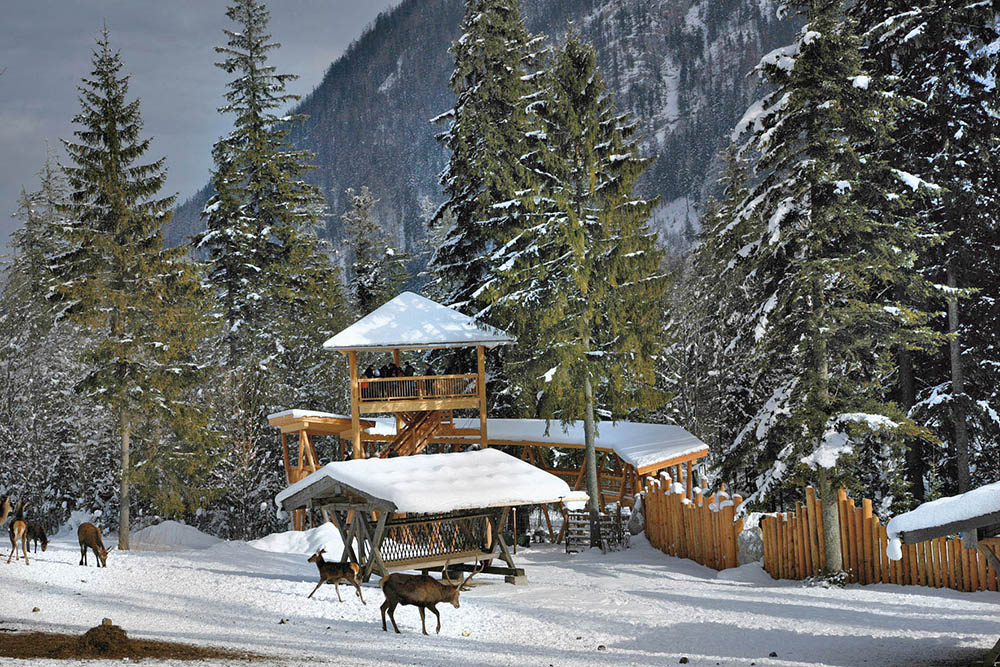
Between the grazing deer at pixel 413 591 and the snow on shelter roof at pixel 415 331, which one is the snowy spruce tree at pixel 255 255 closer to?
the snow on shelter roof at pixel 415 331

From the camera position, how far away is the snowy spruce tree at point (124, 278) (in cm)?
2398

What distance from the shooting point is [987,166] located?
20.6 meters

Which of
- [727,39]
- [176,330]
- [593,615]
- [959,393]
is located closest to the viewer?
[593,615]

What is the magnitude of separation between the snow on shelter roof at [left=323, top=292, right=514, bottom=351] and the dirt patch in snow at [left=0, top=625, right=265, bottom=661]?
15.3 metres

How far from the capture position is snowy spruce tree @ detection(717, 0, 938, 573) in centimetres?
1567

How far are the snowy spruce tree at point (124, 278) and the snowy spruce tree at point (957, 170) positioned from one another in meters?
19.7

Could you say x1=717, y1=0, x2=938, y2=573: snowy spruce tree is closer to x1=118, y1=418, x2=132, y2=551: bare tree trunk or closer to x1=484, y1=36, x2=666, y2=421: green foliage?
x1=484, y1=36, x2=666, y2=421: green foliage

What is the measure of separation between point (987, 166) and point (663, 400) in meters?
9.91

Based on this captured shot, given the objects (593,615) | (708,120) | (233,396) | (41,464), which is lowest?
(593,615)

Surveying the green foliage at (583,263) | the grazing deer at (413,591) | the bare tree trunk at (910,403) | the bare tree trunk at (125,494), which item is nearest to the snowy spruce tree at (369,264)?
the bare tree trunk at (125,494)

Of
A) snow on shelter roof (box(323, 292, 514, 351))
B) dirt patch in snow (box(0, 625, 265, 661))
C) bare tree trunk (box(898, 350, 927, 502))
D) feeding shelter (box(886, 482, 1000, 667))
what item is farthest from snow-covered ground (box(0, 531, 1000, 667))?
snow on shelter roof (box(323, 292, 514, 351))

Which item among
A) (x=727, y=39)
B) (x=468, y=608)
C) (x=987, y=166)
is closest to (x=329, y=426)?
(x=468, y=608)

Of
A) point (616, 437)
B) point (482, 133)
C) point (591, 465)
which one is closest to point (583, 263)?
point (591, 465)

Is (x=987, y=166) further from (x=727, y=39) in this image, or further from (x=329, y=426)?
(x=727, y=39)
